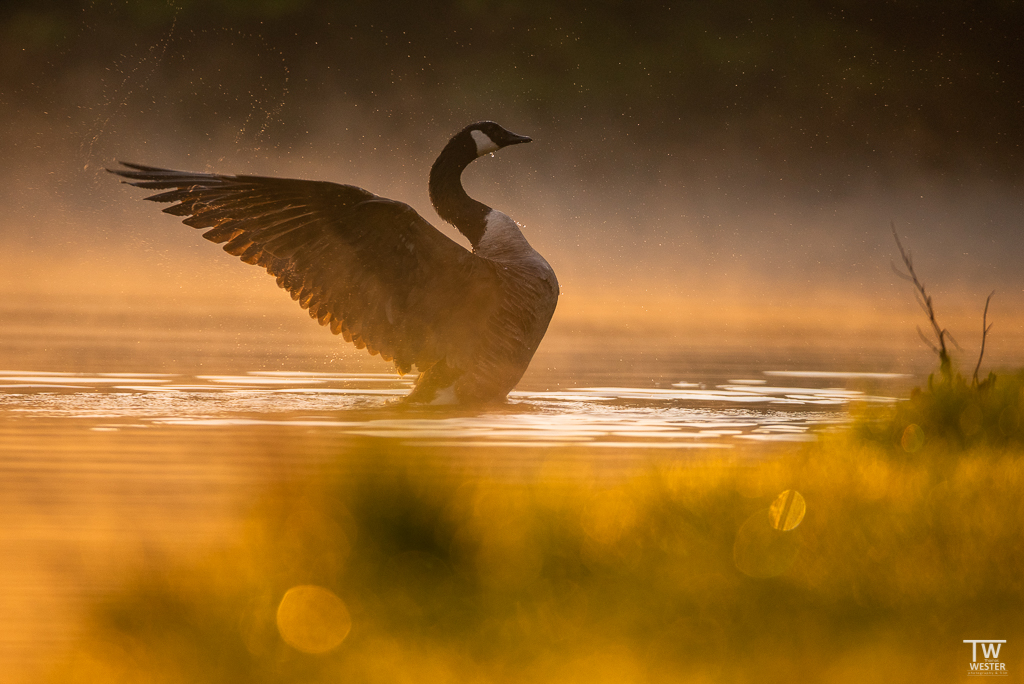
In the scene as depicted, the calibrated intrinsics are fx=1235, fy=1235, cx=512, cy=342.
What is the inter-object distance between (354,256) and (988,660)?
210 inches

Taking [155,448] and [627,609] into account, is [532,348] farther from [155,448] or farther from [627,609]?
[627,609]

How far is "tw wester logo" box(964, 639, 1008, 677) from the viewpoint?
3.26 meters

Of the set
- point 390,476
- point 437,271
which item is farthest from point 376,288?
point 390,476

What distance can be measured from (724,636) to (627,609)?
28 centimetres

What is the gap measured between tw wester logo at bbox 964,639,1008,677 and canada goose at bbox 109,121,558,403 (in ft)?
15.3

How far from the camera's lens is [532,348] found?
8.65 metres

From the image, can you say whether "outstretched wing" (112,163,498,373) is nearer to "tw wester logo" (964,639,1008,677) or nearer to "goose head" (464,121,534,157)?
"goose head" (464,121,534,157)

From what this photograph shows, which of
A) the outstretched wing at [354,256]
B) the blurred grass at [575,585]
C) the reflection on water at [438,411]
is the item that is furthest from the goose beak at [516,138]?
the blurred grass at [575,585]

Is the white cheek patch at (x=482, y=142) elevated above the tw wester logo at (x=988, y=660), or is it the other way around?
the white cheek patch at (x=482, y=142)

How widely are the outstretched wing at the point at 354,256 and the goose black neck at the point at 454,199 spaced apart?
0.81 metres

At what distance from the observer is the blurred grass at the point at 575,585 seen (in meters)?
3.29

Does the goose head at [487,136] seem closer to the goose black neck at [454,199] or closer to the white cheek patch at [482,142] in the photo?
the white cheek patch at [482,142]

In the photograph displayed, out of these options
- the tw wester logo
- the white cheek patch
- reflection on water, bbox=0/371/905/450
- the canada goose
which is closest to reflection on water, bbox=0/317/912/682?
reflection on water, bbox=0/371/905/450

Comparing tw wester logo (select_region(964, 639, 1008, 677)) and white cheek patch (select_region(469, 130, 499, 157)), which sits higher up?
white cheek patch (select_region(469, 130, 499, 157))
